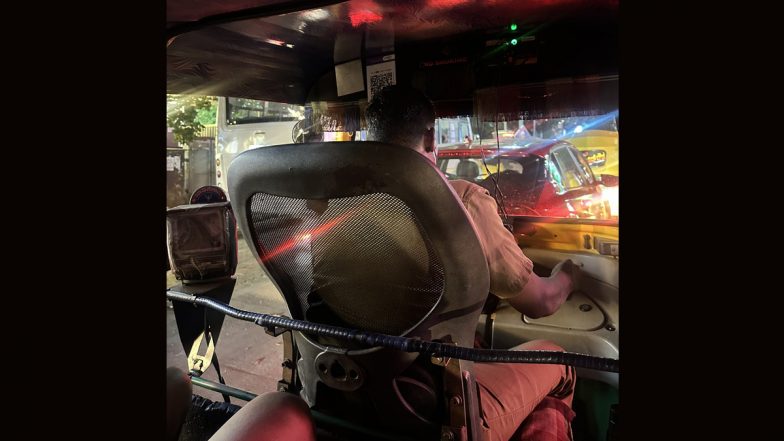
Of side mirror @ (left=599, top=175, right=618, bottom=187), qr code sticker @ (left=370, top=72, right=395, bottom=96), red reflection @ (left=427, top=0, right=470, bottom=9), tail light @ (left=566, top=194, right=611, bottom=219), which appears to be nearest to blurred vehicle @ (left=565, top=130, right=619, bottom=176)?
side mirror @ (left=599, top=175, right=618, bottom=187)

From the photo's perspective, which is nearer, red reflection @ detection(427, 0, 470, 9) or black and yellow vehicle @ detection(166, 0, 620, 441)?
black and yellow vehicle @ detection(166, 0, 620, 441)

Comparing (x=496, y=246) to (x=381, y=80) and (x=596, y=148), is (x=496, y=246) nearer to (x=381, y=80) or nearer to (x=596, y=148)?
(x=381, y=80)

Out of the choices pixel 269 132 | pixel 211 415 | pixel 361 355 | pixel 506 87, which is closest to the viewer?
pixel 361 355

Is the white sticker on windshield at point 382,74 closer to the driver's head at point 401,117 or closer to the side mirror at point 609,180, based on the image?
the driver's head at point 401,117

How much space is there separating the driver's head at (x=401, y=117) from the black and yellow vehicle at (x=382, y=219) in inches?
17.3

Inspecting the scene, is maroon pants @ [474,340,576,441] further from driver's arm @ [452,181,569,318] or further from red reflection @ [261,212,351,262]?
red reflection @ [261,212,351,262]

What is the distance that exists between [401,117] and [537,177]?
2.65 metres

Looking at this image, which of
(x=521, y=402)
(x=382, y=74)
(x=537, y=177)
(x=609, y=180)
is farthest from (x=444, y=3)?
(x=609, y=180)

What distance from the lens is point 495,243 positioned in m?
1.49

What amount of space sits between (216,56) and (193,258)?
127 centimetres

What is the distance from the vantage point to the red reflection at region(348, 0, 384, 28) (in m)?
1.83
